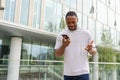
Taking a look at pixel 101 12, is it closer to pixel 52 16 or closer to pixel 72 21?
pixel 52 16

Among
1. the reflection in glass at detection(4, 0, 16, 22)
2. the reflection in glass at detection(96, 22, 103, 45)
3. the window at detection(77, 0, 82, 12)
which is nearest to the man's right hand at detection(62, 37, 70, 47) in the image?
the reflection in glass at detection(4, 0, 16, 22)

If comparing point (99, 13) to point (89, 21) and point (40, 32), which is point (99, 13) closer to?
point (89, 21)

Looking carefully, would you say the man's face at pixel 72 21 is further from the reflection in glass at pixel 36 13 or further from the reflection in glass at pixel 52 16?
the reflection in glass at pixel 52 16

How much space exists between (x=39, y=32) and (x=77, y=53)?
510 inches

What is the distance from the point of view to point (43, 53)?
1888 centimetres

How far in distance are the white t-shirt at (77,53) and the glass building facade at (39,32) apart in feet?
13.8

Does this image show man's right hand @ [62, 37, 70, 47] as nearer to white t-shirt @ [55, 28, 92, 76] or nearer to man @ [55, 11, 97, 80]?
man @ [55, 11, 97, 80]

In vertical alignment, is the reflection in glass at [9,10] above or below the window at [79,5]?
below

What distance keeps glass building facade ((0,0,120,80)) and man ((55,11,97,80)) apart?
4.22m

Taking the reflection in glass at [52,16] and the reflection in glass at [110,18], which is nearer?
the reflection in glass at [52,16]

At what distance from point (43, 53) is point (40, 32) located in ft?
13.0

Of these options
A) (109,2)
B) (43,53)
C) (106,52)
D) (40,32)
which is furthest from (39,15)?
(109,2)

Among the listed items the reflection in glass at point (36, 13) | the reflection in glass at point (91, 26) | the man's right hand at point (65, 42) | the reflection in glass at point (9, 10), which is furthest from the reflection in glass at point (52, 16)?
Answer: the man's right hand at point (65, 42)

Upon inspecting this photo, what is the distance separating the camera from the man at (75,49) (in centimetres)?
235
